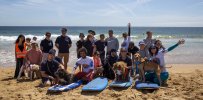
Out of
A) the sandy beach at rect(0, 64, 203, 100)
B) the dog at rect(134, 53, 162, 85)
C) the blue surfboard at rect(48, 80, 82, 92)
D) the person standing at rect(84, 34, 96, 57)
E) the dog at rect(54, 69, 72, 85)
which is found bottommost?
the sandy beach at rect(0, 64, 203, 100)

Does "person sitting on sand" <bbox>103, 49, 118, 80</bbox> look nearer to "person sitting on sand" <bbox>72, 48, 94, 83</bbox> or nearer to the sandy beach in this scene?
"person sitting on sand" <bbox>72, 48, 94, 83</bbox>

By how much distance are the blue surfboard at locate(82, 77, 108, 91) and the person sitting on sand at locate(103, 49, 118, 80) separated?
450mm

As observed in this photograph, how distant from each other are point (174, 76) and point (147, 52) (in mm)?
1503

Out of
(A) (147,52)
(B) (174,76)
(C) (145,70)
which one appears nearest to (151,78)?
(C) (145,70)

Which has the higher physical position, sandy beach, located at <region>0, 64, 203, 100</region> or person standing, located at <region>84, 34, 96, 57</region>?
person standing, located at <region>84, 34, 96, 57</region>

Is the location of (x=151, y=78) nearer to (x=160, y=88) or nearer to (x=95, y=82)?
(x=160, y=88)

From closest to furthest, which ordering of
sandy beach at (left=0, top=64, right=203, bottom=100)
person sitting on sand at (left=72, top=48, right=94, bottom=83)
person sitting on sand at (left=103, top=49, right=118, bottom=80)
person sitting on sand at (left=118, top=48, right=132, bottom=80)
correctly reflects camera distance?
sandy beach at (left=0, top=64, right=203, bottom=100), person sitting on sand at (left=118, top=48, right=132, bottom=80), person sitting on sand at (left=72, top=48, right=94, bottom=83), person sitting on sand at (left=103, top=49, right=118, bottom=80)

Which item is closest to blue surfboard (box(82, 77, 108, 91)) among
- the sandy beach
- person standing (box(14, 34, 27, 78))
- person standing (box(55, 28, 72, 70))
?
the sandy beach

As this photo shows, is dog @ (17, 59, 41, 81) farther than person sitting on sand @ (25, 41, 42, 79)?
No

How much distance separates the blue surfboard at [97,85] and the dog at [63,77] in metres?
0.70

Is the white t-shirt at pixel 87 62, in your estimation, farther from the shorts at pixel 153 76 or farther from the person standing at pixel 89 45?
the shorts at pixel 153 76

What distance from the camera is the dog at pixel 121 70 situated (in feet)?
25.9

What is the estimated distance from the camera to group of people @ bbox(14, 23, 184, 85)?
315 inches

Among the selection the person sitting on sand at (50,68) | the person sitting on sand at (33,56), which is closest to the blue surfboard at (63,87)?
the person sitting on sand at (50,68)
